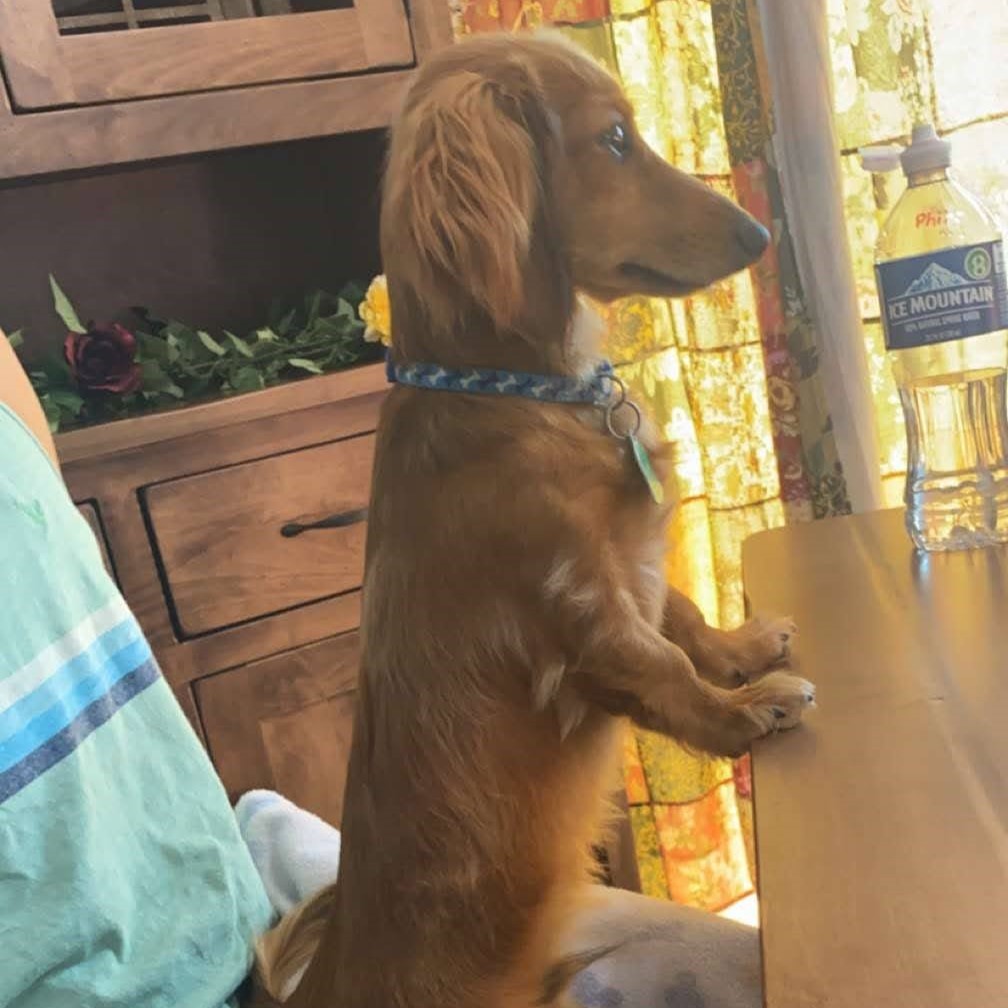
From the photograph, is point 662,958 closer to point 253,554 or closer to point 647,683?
point 647,683

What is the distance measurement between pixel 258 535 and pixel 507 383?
53cm

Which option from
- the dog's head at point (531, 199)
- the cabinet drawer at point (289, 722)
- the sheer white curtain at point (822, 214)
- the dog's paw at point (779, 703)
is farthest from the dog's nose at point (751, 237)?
the cabinet drawer at point (289, 722)

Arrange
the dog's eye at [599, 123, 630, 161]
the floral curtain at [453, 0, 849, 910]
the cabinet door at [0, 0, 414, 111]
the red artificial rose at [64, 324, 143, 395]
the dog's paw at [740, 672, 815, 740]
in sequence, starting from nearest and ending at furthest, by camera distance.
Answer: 1. the dog's paw at [740, 672, 815, 740]
2. the dog's eye at [599, 123, 630, 161]
3. the cabinet door at [0, 0, 414, 111]
4. the red artificial rose at [64, 324, 143, 395]
5. the floral curtain at [453, 0, 849, 910]

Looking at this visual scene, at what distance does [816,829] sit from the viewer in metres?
0.55

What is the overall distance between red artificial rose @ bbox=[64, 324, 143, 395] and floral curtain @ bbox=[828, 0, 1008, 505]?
92cm

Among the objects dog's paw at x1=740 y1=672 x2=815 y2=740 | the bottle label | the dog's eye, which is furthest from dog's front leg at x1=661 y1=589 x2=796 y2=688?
the dog's eye

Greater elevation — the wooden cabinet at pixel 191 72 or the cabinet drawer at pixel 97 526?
the wooden cabinet at pixel 191 72

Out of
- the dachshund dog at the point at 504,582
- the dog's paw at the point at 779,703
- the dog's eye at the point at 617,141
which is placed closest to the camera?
the dog's paw at the point at 779,703

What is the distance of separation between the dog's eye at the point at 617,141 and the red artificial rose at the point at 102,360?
651 mm

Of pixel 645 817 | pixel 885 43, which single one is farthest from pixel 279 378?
pixel 645 817

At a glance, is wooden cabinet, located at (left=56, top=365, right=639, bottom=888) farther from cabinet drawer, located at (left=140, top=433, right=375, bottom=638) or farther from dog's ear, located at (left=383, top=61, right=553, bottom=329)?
dog's ear, located at (left=383, top=61, right=553, bottom=329)

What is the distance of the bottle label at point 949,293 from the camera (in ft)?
2.86

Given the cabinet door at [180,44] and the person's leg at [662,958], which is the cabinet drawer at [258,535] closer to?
the cabinet door at [180,44]

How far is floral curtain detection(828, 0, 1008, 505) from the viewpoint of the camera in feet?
4.32
